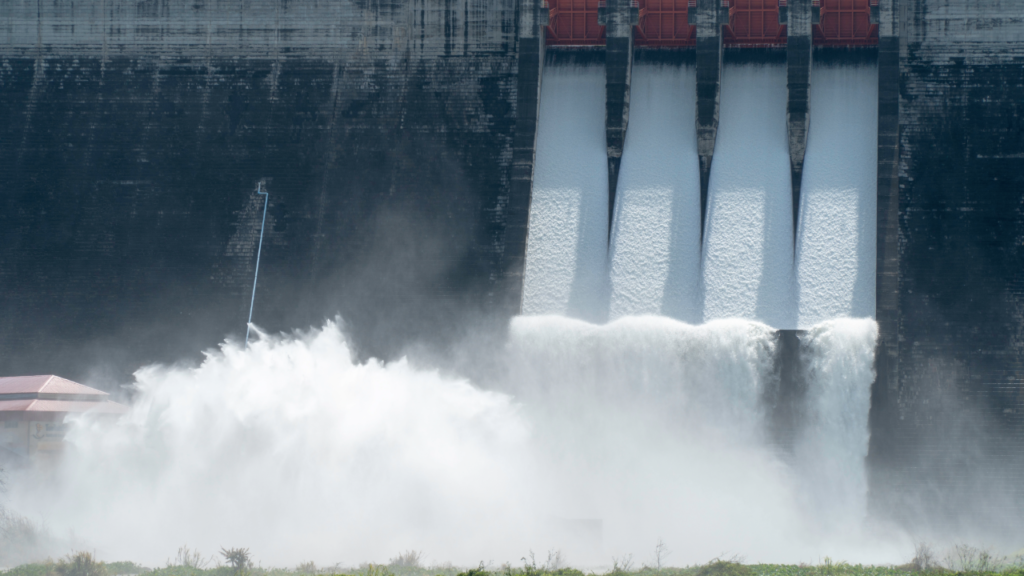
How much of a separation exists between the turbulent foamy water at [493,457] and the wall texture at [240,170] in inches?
76.1

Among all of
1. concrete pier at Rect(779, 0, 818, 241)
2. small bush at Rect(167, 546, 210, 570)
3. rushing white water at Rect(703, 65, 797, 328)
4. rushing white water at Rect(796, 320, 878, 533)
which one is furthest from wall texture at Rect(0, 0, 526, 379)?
small bush at Rect(167, 546, 210, 570)

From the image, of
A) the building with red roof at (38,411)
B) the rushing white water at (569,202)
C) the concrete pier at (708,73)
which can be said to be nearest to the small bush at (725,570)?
the rushing white water at (569,202)

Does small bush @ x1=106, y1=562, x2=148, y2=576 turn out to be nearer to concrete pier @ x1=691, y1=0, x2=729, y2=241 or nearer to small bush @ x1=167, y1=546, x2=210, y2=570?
small bush @ x1=167, y1=546, x2=210, y2=570

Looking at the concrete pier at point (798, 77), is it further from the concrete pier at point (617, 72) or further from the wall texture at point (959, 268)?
the concrete pier at point (617, 72)

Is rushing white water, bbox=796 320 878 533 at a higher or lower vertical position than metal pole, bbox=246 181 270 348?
lower

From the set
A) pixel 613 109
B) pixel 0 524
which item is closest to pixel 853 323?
pixel 613 109

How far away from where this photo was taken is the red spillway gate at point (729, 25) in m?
28.4

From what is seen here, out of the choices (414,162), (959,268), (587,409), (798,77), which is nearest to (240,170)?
(414,162)

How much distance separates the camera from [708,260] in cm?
2633

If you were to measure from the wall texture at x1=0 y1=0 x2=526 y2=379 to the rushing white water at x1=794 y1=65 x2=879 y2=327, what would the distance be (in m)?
7.44

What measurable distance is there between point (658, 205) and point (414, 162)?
6445 millimetres

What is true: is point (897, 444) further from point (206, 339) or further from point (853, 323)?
point (206, 339)

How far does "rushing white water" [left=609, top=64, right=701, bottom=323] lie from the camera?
85.8ft

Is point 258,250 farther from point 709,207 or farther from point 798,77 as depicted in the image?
point 798,77
